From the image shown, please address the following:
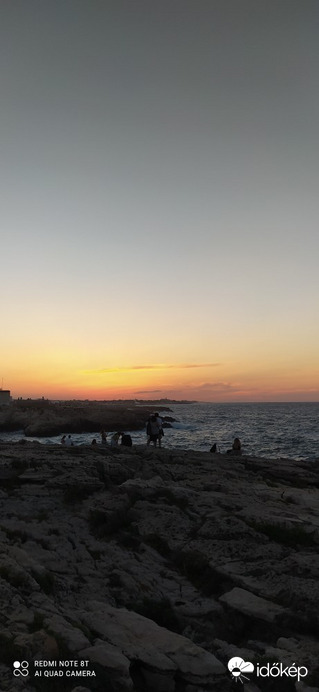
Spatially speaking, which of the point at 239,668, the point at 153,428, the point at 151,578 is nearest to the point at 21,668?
the point at 239,668

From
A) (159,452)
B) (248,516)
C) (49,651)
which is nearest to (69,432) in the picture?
(159,452)

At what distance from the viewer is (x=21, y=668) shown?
18.5ft

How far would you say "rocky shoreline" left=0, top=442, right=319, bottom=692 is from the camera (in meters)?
6.13

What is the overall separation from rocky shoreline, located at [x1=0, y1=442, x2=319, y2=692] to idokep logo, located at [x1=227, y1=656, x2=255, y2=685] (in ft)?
0.41

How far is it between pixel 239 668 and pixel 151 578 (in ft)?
9.94

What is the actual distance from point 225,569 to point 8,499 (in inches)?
272

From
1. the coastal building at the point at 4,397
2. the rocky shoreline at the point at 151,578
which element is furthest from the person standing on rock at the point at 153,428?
the coastal building at the point at 4,397

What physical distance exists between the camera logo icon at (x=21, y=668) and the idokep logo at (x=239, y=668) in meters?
2.95

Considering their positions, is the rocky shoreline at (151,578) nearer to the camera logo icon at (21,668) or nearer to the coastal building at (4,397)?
the camera logo icon at (21,668)

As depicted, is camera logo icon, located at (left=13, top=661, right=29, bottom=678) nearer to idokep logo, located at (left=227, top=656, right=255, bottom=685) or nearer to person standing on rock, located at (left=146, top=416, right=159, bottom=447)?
idokep logo, located at (left=227, top=656, right=255, bottom=685)

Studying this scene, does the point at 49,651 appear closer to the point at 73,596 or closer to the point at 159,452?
the point at 73,596

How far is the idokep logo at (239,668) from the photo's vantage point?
20.7 feet

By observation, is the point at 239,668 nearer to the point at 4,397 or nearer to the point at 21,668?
the point at 21,668

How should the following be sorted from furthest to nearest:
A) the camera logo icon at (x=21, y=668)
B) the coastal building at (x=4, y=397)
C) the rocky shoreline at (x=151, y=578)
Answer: the coastal building at (x=4, y=397), the rocky shoreline at (x=151, y=578), the camera logo icon at (x=21, y=668)
